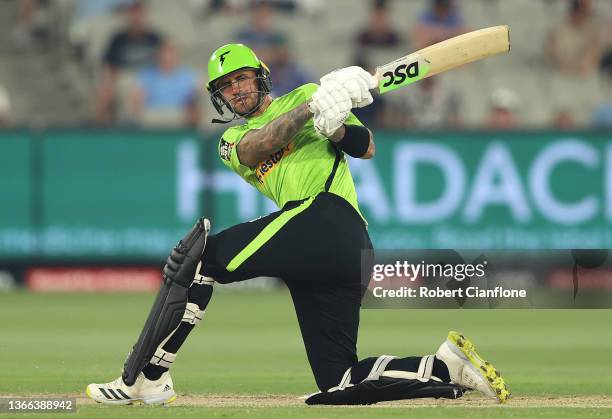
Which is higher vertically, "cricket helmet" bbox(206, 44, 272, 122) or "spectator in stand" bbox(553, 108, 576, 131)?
"spectator in stand" bbox(553, 108, 576, 131)

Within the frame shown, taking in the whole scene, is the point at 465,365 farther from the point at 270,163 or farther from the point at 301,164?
the point at 270,163

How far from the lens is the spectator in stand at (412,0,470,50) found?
18.2 meters

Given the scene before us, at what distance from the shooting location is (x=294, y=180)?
22.5 feet

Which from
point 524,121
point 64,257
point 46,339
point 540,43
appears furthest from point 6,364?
point 540,43

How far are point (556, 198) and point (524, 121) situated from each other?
3.28 m

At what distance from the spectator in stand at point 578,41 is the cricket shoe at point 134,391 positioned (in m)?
12.9

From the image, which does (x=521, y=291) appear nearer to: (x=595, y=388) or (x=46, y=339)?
(x=595, y=388)

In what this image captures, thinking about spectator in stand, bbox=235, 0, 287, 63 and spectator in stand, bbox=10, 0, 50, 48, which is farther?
spectator in stand, bbox=10, 0, 50, 48

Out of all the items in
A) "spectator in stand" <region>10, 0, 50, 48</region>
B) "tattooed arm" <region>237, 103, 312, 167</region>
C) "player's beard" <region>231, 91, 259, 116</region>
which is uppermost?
"spectator in stand" <region>10, 0, 50, 48</region>

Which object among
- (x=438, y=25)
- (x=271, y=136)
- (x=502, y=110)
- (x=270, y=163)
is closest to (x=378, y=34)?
(x=438, y=25)

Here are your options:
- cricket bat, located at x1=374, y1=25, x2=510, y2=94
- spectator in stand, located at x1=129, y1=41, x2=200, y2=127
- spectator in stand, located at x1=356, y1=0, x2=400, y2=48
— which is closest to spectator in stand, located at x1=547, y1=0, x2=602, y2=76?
spectator in stand, located at x1=356, y1=0, x2=400, y2=48

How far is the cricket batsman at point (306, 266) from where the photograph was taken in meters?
6.68

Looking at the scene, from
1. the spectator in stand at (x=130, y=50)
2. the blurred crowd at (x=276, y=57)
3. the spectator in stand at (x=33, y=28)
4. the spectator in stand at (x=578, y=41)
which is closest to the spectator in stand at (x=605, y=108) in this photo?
the blurred crowd at (x=276, y=57)

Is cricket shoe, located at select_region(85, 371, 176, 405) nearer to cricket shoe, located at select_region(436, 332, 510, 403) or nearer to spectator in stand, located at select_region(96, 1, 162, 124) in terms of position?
cricket shoe, located at select_region(436, 332, 510, 403)
